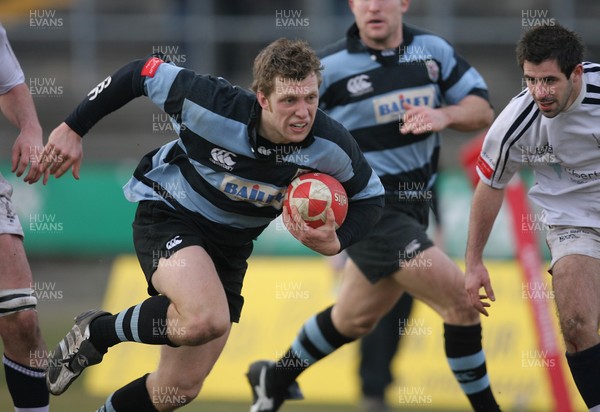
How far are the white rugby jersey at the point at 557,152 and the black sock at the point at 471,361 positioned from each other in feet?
3.28

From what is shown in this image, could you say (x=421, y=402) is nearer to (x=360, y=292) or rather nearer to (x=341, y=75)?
(x=360, y=292)

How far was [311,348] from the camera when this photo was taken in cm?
682

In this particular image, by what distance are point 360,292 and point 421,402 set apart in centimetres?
241

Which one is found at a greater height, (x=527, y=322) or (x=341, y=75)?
(x=341, y=75)

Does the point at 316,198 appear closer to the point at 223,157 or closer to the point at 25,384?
the point at 223,157

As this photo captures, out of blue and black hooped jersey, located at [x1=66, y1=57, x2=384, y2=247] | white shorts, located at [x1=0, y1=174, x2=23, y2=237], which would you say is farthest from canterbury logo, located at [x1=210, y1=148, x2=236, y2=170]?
white shorts, located at [x1=0, y1=174, x2=23, y2=237]

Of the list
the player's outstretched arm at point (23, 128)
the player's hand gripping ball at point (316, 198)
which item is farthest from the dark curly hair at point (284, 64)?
the player's outstretched arm at point (23, 128)

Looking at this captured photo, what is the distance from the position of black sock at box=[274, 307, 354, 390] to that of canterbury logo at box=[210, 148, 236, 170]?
181 cm

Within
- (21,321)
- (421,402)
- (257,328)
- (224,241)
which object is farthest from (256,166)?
(257,328)

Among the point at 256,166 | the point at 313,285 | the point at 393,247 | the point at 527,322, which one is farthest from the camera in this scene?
the point at 313,285

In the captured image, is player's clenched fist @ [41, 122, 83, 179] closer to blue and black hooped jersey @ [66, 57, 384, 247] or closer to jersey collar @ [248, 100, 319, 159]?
blue and black hooped jersey @ [66, 57, 384, 247]

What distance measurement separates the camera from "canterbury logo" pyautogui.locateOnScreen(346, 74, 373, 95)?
6.78 m

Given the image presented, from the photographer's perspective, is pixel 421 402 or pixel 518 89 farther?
pixel 518 89

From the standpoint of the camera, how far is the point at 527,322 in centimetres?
966
